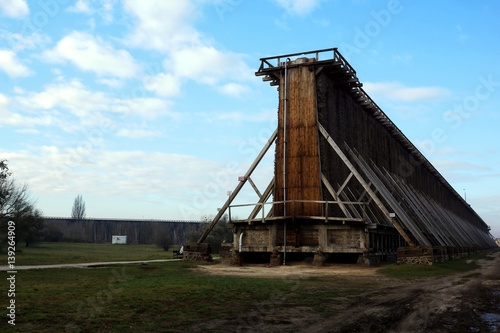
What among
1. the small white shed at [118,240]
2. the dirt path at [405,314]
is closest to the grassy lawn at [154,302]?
the dirt path at [405,314]

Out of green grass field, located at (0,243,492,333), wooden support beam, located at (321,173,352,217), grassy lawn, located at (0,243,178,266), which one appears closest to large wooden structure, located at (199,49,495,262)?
wooden support beam, located at (321,173,352,217)

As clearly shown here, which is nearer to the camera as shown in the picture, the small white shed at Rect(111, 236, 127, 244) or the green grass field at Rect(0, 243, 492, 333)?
the green grass field at Rect(0, 243, 492, 333)

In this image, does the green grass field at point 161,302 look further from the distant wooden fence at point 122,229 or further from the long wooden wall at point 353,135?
the distant wooden fence at point 122,229

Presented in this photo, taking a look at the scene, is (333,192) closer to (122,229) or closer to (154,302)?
(154,302)

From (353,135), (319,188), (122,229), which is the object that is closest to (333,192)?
(319,188)

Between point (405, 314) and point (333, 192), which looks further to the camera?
point (333, 192)

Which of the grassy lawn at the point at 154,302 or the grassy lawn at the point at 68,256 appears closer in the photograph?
the grassy lawn at the point at 154,302

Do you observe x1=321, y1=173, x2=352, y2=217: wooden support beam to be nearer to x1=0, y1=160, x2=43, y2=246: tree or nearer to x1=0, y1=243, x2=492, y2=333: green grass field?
x1=0, y1=243, x2=492, y2=333: green grass field

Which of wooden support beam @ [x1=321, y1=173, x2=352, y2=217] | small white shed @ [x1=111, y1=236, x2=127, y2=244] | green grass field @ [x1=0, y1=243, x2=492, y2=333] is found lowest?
small white shed @ [x1=111, y1=236, x2=127, y2=244]

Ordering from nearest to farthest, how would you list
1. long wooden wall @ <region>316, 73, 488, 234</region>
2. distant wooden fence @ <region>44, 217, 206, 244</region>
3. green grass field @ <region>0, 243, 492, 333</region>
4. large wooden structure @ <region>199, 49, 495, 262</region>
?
green grass field @ <region>0, 243, 492, 333</region> → large wooden structure @ <region>199, 49, 495, 262</region> → long wooden wall @ <region>316, 73, 488, 234</region> → distant wooden fence @ <region>44, 217, 206, 244</region>

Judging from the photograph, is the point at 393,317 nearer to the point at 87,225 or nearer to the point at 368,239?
the point at 368,239

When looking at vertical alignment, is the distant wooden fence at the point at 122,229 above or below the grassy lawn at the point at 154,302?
below

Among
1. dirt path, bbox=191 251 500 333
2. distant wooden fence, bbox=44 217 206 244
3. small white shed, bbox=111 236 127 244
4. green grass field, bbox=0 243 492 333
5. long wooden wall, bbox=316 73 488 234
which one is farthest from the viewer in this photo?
distant wooden fence, bbox=44 217 206 244

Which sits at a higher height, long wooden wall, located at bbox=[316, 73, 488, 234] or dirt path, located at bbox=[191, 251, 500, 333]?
long wooden wall, located at bbox=[316, 73, 488, 234]
